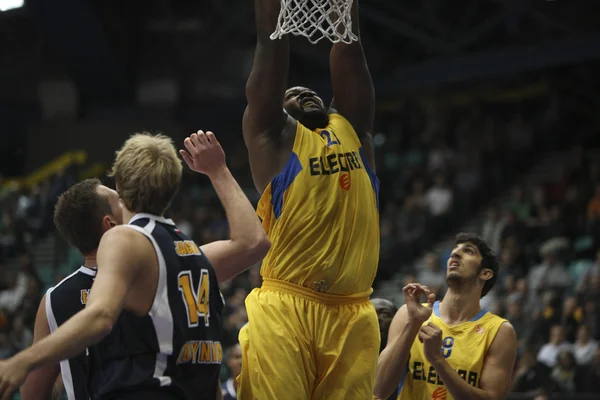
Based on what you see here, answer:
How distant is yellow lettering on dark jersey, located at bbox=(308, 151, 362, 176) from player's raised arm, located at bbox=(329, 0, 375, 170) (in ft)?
1.19

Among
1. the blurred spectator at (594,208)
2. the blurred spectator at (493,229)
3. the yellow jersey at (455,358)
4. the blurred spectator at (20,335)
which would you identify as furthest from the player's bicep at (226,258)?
the blurred spectator at (594,208)

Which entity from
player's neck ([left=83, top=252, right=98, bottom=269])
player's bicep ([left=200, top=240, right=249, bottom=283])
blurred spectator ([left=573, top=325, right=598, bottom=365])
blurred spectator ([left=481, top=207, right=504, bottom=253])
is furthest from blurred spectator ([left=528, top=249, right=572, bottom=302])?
player's neck ([left=83, top=252, right=98, bottom=269])

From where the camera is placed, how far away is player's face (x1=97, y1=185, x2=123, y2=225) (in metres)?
4.70

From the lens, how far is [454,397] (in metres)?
6.11

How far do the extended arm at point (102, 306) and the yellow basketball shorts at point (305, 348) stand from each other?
1.46 meters

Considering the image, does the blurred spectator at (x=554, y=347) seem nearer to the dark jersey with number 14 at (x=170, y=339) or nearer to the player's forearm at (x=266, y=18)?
the player's forearm at (x=266, y=18)

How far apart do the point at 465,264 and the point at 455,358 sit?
0.67 m

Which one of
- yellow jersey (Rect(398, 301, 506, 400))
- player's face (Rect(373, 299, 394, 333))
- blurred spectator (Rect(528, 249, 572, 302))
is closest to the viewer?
yellow jersey (Rect(398, 301, 506, 400))

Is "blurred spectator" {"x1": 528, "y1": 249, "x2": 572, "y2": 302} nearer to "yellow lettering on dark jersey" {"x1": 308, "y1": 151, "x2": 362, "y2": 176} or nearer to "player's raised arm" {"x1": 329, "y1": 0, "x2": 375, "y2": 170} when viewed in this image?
"player's raised arm" {"x1": 329, "y1": 0, "x2": 375, "y2": 170}

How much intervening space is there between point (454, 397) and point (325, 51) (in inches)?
713

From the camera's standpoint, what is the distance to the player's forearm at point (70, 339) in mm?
3596

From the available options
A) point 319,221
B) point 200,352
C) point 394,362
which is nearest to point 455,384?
point 394,362

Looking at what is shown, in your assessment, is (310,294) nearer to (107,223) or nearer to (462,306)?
(107,223)

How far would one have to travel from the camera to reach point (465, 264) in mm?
6652
